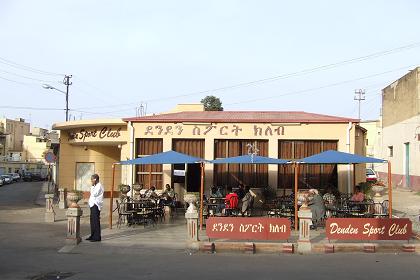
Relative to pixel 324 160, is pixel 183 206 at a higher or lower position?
lower

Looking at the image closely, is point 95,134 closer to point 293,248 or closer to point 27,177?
point 293,248

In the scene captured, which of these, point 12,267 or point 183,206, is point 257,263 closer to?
point 12,267

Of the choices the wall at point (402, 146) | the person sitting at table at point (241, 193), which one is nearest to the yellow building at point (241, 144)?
the person sitting at table at point (241, 193)

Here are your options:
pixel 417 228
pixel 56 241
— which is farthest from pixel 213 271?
pixel 417 228

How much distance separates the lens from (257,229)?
12477 millimetres

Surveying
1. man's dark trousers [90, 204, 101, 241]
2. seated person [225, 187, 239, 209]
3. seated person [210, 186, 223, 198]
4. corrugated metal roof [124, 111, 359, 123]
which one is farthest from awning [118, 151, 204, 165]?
corrugated metal roof [124, 111, 359, 123]

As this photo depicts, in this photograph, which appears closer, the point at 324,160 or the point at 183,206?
the point at 324,160

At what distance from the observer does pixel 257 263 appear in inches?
418

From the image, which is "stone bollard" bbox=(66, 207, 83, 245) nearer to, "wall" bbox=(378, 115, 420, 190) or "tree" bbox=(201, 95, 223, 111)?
"wall" bbox=(378, 115, 420, 190)

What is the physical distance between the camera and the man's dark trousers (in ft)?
44.0

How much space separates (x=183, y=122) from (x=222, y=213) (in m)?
5.54

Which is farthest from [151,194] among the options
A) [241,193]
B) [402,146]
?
[402,146]

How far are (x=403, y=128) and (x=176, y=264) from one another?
28.0 metres

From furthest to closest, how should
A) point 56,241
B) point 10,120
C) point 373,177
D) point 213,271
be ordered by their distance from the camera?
1. point 10,120
2. point 373,177
3. point 56,241
4. point 213,271
